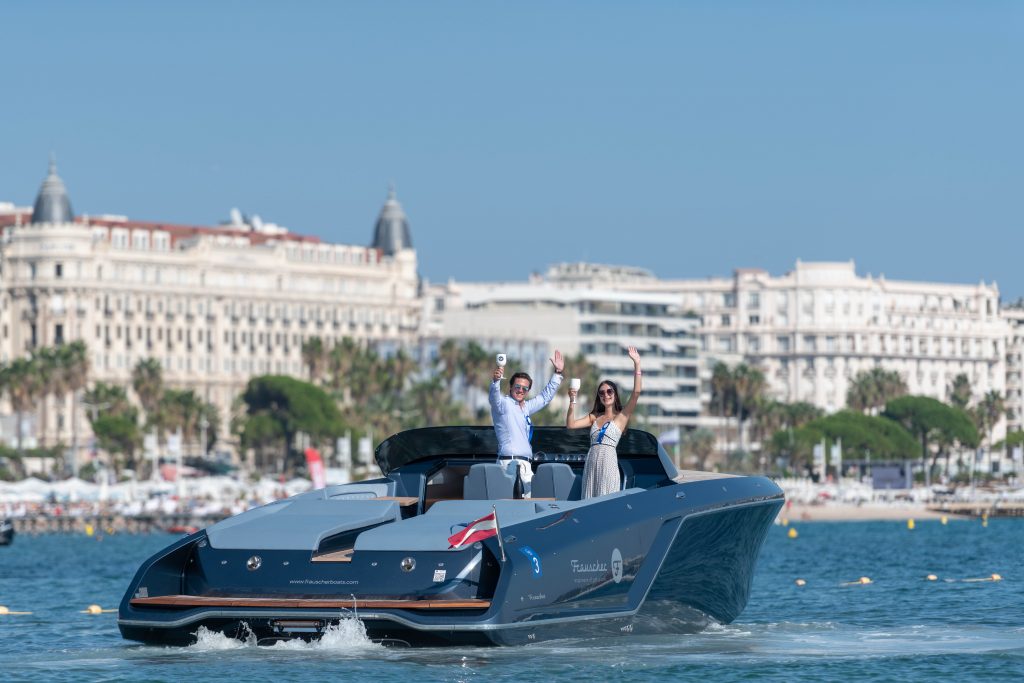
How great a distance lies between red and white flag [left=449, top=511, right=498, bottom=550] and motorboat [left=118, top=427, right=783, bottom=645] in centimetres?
2

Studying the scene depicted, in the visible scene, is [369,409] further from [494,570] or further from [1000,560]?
[494,570]

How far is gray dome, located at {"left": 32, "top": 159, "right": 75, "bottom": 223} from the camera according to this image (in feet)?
647

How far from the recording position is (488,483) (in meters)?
25.5

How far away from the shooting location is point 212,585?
23203 millimetres

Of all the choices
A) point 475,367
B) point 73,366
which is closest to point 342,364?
point 475,367

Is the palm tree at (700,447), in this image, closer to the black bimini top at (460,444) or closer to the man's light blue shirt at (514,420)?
the black bimini top at (460,444)

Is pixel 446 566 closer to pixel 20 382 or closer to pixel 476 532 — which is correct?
pixel 476 532

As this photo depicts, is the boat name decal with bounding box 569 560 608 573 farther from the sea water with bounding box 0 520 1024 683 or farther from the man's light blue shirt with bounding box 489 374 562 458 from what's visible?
the man's light blue shirt with bounding box 489 374 562 458

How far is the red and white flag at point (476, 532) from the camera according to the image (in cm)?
2272

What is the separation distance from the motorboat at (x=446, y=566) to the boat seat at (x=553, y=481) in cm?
1

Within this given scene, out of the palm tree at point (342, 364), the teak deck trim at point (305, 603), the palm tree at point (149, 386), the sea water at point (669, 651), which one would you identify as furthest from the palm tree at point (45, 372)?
the teak deck trim at point (305, 603)

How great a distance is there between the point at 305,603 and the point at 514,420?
3947 millimetres

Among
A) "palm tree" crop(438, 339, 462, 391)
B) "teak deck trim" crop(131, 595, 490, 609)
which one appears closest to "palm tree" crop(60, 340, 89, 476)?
"palm tree" crop(438, 339, 462, 391)

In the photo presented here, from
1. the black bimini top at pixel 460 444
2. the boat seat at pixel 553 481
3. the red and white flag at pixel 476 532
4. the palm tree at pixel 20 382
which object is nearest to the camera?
the red and white flag at pixel 476 532
